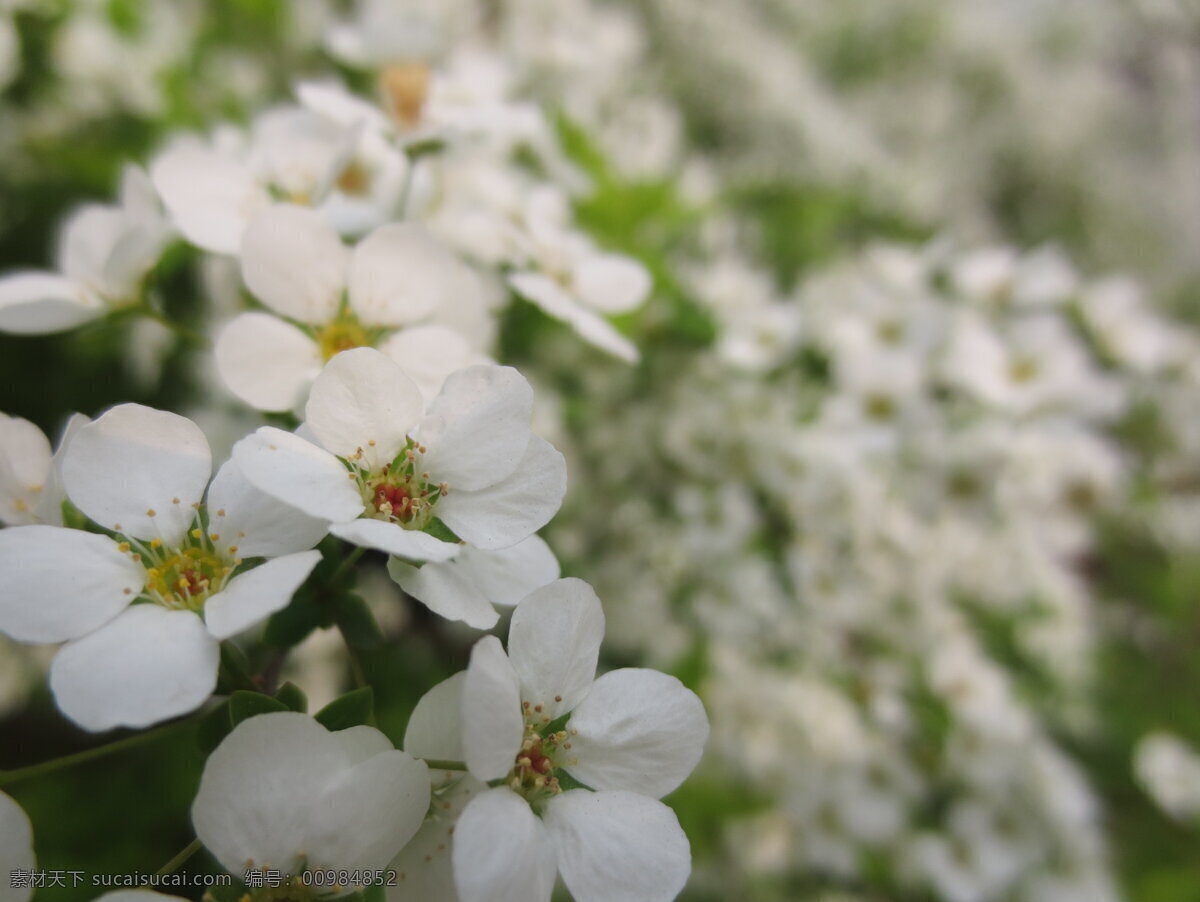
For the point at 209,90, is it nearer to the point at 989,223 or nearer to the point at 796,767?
the point at 796,767

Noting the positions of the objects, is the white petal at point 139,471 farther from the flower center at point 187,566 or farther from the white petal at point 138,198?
the white petal at point 138,198

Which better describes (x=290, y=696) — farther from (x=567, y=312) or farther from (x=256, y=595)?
(x=567, y=312)

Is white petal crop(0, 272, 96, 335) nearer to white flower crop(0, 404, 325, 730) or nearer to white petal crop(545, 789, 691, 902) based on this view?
white flower crop(0, 404, 325, 730)

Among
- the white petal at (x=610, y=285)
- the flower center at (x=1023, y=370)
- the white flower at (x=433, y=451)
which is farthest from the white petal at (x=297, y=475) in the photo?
the flower center at (x=1023, y=370)

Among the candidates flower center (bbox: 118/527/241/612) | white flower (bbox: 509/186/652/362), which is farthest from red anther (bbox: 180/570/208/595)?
white flower (bbox: 509/186/652/362)

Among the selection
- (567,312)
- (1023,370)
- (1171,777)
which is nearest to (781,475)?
(1023,370)
